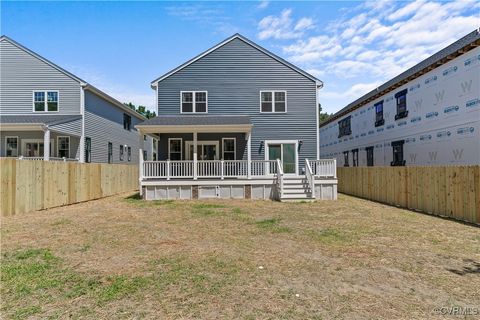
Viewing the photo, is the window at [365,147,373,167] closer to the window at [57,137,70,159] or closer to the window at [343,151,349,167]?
the window at [343,151,349,167]

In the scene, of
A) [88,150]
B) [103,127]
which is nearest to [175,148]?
[88,150]

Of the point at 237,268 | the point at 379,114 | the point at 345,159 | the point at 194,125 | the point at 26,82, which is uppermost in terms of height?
the point at 26,82

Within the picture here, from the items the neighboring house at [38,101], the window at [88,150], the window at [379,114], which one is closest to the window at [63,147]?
the neighboring house at [38,101]

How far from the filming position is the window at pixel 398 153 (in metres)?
18.3

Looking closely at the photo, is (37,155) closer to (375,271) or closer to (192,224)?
(192,224)

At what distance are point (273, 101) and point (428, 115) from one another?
852 centimetres

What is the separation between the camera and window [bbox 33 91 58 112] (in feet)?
64.2

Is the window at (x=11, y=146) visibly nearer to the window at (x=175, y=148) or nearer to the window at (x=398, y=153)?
the window at (x=175, y=148)

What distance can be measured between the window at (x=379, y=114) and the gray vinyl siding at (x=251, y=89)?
6209mm

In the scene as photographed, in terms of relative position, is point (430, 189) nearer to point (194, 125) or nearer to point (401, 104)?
point (401, 104)

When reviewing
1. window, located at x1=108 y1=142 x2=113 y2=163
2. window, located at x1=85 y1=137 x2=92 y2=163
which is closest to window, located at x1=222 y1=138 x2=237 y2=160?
window, located at x1=85 y1=137 x2=92 y2=163

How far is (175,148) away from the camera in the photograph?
59.1 ft

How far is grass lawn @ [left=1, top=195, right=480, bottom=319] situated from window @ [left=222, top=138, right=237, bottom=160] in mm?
8539

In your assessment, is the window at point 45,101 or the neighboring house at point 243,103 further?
the window at point 45,101
